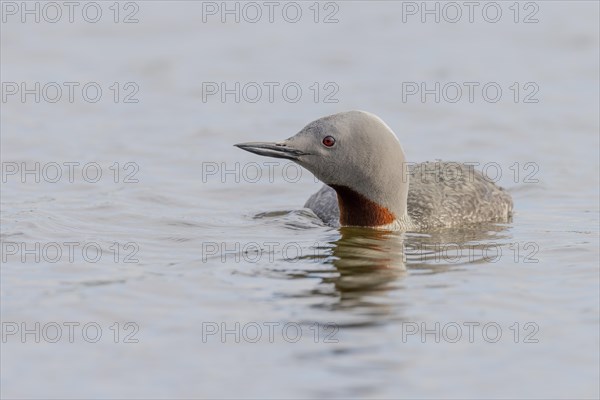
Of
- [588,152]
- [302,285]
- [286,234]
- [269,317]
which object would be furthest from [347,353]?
[588,152]

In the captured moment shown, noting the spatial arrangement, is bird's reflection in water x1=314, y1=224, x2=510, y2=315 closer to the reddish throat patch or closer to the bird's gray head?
the reddish throat patch

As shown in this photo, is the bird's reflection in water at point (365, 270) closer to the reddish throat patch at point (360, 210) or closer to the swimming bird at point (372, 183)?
the reddish throat patch at point (360, 210)

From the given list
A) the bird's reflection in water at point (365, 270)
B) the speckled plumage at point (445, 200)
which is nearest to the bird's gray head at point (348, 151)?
the bird's reflection in water at point (365, 270)

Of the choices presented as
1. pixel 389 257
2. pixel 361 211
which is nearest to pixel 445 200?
pixel 361 211

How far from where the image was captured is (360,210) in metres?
9.78

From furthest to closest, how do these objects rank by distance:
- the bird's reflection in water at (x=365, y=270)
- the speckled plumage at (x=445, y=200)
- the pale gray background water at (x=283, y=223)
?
the speckled plumage at (x=445, y=200), the bird's reflection in water at (x=365, y=270), the pale gray background water at (x=283, y=223)

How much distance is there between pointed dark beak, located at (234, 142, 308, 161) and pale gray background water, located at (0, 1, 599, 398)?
659 mm

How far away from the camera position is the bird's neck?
9719 mm

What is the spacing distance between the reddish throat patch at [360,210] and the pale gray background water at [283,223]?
14cm

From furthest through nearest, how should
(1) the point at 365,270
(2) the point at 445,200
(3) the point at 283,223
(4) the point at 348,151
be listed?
(2) the point at 445,200, (3) the point at 283,223, (4) the point at 348,151, (1) the point at 365,270

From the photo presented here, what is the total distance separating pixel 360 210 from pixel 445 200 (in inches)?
42.3

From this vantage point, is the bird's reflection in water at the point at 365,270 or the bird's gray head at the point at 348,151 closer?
the bird's reflection in water at the point at 365,270

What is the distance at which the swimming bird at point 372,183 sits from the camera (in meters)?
9.35

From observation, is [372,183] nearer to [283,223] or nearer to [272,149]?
[272,149]
